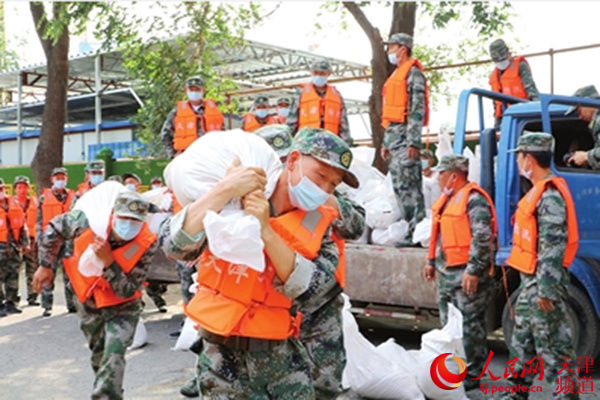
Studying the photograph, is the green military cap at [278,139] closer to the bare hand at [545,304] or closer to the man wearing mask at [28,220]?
the bare hand at [545,304]

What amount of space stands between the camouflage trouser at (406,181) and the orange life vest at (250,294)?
15.1 feet

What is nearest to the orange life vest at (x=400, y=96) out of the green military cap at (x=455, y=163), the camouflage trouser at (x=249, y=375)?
the green military cap at (x=455, y=163)

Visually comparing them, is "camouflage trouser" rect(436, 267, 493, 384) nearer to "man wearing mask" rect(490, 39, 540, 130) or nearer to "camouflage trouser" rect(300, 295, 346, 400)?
"camouflage trouser" rect(300, 295, 346, 400)

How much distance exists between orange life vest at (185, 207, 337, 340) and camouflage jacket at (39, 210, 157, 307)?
2218mm

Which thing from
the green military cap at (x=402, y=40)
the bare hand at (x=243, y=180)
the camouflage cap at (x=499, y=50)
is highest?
the green military cap at (x=402, y=40)

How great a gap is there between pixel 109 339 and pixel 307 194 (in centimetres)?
261

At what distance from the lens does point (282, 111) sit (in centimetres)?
990

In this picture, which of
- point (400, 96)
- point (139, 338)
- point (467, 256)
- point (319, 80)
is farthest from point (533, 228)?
point (139, 338)

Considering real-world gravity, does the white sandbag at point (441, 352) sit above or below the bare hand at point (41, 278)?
below

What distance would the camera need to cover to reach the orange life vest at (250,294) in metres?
2.57

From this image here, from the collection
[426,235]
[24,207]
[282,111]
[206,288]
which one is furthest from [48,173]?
[206,288]

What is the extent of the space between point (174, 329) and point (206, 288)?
592 cm

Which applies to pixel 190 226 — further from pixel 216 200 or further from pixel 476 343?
pixel 476 343

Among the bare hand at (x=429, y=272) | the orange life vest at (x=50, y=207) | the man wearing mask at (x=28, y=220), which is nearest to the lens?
the bare hand at (x=429, y=272)
